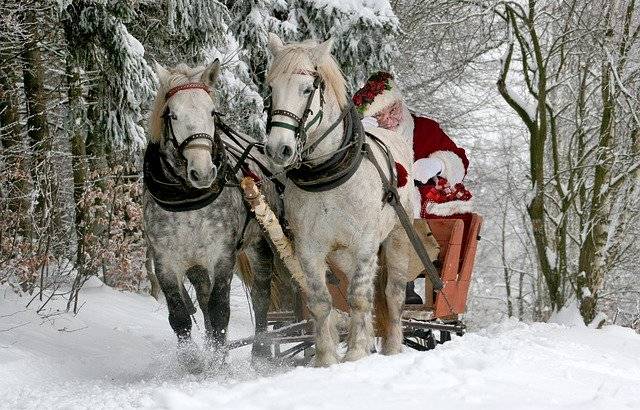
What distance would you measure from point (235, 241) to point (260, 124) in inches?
221

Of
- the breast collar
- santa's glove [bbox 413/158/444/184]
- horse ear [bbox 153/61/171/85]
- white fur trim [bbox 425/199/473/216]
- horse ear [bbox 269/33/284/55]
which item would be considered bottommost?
white fur trim [bbox 425/199/473/216]

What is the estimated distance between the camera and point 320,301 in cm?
506

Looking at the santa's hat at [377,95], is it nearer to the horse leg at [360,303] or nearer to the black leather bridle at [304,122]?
the black leather bridle at [304,122]

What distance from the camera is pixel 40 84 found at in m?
9.81

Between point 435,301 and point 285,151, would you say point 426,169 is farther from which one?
point 285,151

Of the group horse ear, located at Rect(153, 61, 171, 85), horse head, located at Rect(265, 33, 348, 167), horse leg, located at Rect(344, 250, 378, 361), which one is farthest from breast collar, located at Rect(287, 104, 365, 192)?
horse ear, located at Rect(153, 61, 171, 85)

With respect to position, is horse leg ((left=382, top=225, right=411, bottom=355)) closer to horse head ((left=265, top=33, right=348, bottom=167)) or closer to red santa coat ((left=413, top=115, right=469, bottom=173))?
red santa coat ((left=413, top=115, right=469, bottom=173))

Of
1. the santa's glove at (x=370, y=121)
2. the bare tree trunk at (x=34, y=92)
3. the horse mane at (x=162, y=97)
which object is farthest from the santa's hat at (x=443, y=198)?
the bare tree trunk at (x=34, y=92)

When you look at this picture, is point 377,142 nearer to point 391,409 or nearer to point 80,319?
point 391,409

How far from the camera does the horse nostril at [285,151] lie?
4.39 meters

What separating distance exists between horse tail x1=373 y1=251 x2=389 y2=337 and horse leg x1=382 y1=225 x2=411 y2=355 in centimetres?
8

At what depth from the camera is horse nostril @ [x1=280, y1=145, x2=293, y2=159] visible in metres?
4.39

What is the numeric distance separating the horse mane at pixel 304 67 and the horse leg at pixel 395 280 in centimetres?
133

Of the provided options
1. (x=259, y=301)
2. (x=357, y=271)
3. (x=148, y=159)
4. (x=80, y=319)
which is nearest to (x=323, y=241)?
(x=357, y=271)
